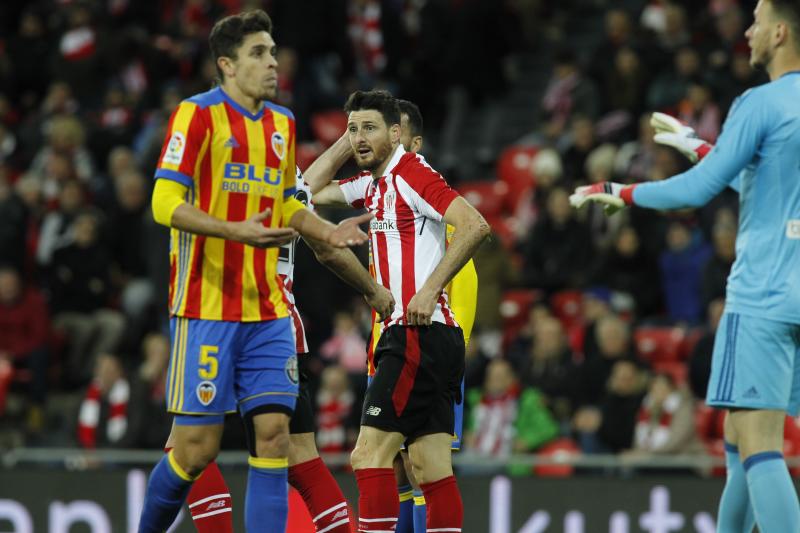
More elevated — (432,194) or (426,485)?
(432,194)

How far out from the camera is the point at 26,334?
14.2 m

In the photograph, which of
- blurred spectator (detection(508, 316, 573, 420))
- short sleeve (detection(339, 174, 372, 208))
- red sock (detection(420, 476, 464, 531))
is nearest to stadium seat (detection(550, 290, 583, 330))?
blurred spectator (detection(508, 316, 573, 420))

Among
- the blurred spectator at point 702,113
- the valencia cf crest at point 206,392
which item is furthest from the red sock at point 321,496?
the blurred spectator at point 702,113

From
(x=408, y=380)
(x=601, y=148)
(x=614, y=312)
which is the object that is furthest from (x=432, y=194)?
(x=601, y=148)

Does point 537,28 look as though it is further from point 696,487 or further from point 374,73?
point 696,487

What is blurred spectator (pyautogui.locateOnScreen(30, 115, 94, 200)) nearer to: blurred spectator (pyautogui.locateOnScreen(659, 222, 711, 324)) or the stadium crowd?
the stadium crowd

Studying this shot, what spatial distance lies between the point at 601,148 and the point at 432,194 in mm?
7347

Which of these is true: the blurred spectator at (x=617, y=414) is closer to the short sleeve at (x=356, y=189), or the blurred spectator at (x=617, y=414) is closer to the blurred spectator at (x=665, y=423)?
the blurred spectator at (x=665, y=423)

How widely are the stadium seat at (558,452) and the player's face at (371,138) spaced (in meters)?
5.11

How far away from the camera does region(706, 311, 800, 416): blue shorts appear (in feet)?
18.7

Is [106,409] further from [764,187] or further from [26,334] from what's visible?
[764,187]

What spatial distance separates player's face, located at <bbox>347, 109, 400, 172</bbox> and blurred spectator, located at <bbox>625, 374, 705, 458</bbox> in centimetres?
515

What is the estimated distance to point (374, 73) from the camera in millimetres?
17156

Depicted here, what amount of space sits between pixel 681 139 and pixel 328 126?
9.55 m
